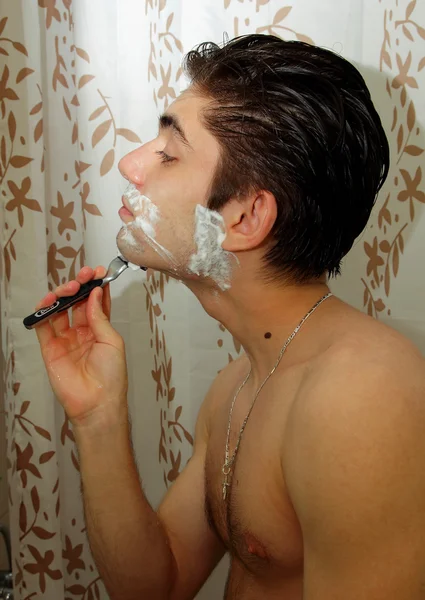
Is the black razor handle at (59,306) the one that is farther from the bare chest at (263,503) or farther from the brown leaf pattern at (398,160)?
the brown leaf pattern at (398,160)

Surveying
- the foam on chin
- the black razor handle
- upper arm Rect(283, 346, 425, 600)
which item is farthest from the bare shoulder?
the black razor handle

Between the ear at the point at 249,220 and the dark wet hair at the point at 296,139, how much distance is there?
0.4 inches

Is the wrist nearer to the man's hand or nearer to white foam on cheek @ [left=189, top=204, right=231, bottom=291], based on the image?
the man's hand

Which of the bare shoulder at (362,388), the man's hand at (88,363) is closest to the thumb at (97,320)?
the man's hand at (88,363)

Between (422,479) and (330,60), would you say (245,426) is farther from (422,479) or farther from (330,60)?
(330,60)

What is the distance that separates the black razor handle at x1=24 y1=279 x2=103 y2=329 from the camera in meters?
0.83

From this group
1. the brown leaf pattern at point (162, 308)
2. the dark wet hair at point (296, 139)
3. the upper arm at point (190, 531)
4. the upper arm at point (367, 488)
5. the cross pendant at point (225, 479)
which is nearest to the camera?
the upper arm at point (367, 488)

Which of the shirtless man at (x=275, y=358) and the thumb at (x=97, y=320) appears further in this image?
the thumb at (x=97, y=320)

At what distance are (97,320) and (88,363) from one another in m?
0.06

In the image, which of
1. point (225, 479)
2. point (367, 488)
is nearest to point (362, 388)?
point (367, 488)

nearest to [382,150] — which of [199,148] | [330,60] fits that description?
A: [330,60]

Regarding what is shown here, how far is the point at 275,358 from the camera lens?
2.63ft

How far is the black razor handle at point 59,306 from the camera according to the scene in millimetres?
834

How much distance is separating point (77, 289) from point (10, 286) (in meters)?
0.21
